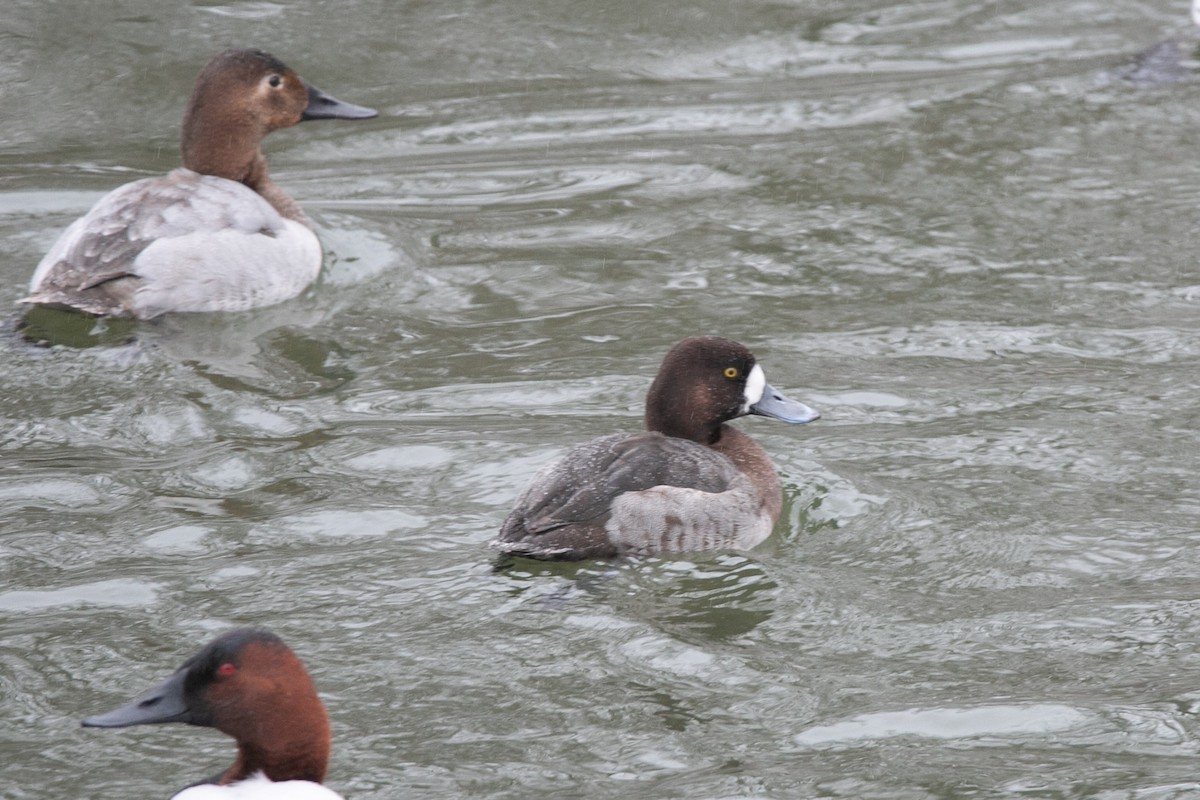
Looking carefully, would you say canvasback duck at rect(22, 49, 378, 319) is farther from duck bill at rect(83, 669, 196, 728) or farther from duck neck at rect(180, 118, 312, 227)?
duck bill at rect(83, 669, 196, 728)

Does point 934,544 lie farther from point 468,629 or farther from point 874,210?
point 874,210

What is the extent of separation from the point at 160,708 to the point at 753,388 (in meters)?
3.07

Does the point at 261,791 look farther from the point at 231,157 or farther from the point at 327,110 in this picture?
the point at 327,110

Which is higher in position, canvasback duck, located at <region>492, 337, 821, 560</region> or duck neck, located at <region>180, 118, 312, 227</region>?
duck neck, located at <region>180, 118, 312, 227</region>

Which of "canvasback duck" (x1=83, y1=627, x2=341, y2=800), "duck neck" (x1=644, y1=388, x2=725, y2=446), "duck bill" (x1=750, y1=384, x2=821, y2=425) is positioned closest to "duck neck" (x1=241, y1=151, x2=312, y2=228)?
"duck neck" (x1=644, y1=388, x2=725, y2=446)

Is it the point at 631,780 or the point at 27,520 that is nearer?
the point at 631,780

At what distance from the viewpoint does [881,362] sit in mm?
8086

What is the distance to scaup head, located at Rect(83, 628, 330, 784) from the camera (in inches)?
171

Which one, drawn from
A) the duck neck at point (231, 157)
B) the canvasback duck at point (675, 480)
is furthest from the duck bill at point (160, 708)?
A: the duck neck at point (231, 157)

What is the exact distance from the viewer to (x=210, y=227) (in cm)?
881

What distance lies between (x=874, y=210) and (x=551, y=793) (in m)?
5.69

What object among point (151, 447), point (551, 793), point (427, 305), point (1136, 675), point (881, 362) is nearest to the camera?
point (551, 793)

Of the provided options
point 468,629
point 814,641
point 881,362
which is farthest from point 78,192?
point 814,641

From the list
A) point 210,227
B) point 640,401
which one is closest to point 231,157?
point 210,227
